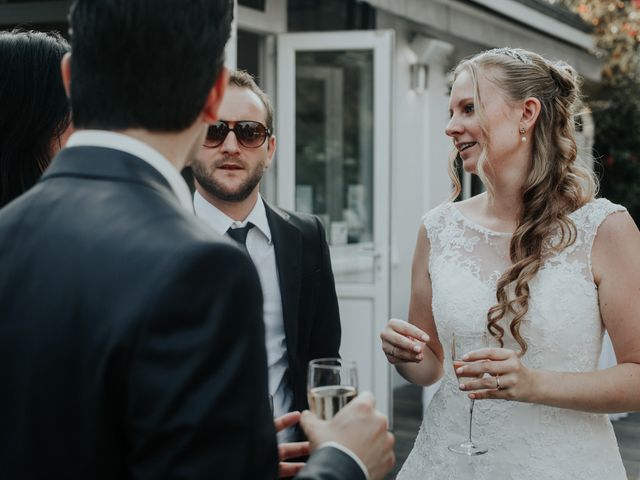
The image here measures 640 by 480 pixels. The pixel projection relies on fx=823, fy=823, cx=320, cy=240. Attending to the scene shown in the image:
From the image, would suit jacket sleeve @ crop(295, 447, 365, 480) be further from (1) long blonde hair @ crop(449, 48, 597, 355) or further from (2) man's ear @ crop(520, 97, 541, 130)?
(2) man's ear @ crop(520, 97, 541, 130)

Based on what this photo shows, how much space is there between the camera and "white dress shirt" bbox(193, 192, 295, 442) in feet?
8.22

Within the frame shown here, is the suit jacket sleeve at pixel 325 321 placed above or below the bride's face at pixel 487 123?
below

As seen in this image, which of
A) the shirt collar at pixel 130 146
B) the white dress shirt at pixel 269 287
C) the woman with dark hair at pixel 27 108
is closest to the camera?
the shirt collar at pixel 130 146

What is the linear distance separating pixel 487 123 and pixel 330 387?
1.31 metres

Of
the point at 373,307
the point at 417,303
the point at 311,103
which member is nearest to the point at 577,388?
the point at 417,303

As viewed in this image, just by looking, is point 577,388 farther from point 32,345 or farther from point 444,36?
point 444,36

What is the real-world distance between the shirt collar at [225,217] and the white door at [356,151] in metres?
3.68

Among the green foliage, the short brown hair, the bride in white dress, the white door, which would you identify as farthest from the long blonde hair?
the green foliage

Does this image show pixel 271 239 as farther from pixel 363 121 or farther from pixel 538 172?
pixel 363 121

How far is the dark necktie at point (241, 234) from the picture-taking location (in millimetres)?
2618

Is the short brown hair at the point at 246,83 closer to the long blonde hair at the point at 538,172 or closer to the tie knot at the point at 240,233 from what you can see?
the tie knot at the point at 240,233

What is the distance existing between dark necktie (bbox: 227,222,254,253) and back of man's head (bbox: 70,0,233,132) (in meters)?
1.43

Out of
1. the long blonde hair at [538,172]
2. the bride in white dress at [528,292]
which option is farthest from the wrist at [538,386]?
the long blonde hair at [538,172]

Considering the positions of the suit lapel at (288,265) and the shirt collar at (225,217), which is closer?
the suit lapel at (288,265)
